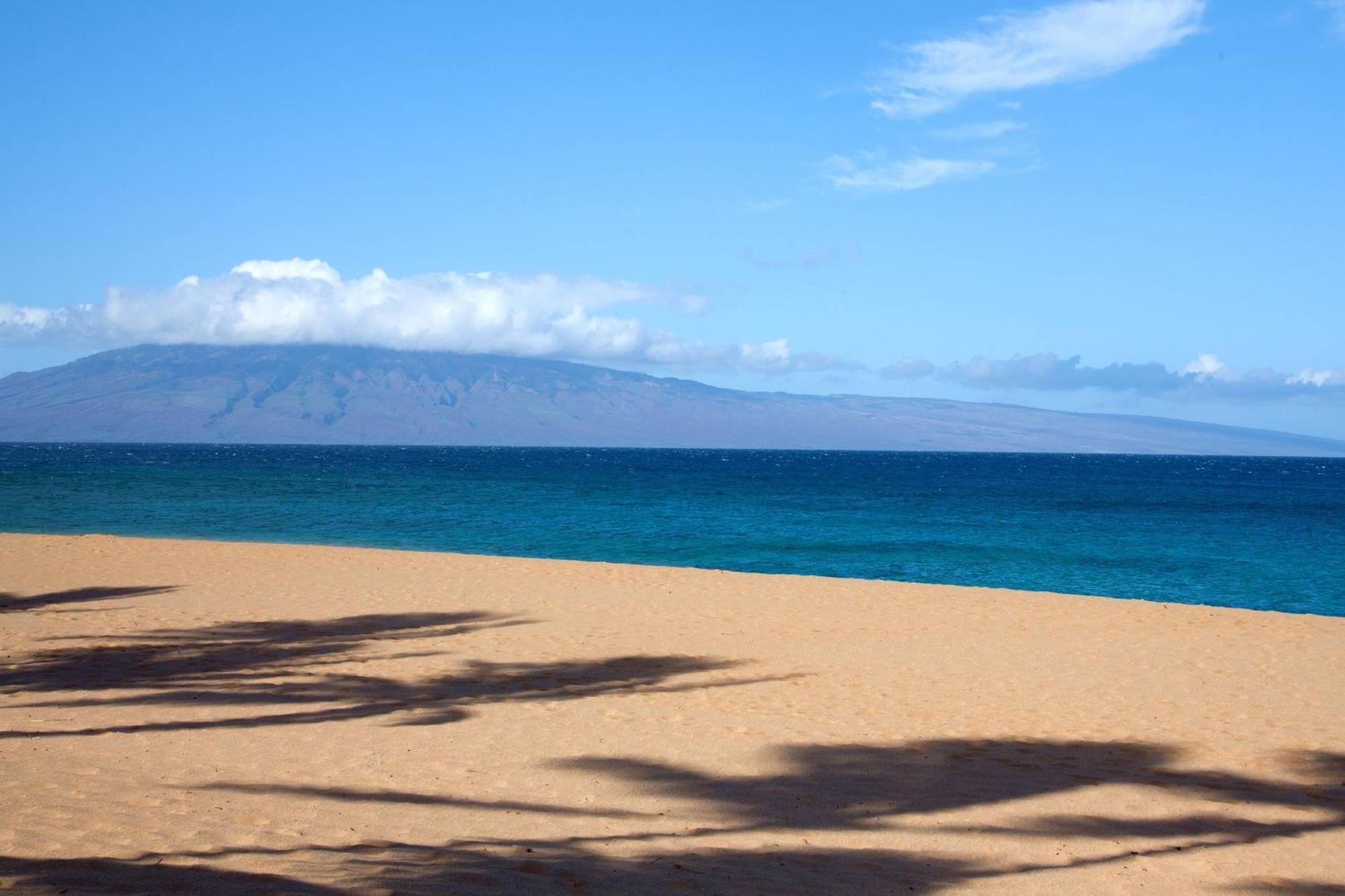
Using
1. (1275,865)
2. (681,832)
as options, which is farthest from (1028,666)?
(681,832)

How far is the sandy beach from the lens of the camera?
594 centimetres

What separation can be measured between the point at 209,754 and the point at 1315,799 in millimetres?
7992

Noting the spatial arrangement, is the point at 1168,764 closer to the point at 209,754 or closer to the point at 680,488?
the point at 209,754

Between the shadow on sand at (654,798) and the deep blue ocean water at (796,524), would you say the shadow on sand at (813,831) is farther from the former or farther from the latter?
the deep blue ocean water at (796,524)

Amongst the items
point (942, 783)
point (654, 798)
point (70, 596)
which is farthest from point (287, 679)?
point (70, 596)

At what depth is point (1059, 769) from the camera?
8.20m

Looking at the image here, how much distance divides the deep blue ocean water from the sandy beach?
8.05 m

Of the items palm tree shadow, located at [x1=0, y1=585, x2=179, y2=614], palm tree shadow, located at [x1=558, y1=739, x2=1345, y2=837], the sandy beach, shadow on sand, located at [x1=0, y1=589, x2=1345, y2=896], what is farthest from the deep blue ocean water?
palm tree shadow, located at [x1=558, y1=739, x2=1345, y2=837]

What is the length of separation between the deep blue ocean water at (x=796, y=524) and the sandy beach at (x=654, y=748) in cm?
805

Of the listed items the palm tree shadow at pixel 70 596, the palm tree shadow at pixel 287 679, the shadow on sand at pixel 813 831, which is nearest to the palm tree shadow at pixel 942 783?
the shadow on sand at pixel 813 831

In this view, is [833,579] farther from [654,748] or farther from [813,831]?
[813,831]

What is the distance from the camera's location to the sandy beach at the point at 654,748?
19.5 ft

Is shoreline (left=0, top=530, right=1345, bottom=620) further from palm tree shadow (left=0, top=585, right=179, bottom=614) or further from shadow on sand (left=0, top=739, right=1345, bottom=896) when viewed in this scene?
shadow on sand (left=0, top=739, right=1345, bottom=896)

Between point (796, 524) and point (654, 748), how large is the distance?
31.3 m
